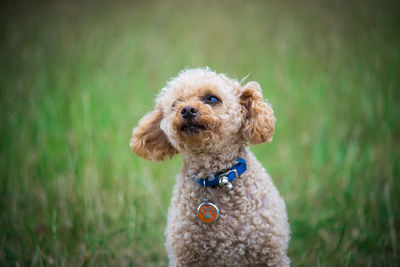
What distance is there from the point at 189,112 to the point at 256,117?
433 millimetres

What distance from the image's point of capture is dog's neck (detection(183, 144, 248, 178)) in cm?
209

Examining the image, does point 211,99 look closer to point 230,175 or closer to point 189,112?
point 189,112

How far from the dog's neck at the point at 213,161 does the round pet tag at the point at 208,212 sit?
0.21m

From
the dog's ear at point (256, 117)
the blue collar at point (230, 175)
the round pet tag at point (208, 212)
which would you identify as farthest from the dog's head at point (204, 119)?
the round pet tag at point (208, 212)

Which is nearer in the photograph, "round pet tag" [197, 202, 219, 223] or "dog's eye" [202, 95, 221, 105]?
"round pet tag" [197, 202, 219, 223]

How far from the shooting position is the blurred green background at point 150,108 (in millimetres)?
2887

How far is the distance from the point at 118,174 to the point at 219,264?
191cm

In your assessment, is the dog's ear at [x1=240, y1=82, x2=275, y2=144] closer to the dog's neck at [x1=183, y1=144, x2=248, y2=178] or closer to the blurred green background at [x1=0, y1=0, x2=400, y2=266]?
the dog's neck at [x1=183, y1=144, x2=248, y2=178]

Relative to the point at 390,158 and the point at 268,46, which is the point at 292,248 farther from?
the point at 268,46

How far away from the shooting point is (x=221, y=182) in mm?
2012

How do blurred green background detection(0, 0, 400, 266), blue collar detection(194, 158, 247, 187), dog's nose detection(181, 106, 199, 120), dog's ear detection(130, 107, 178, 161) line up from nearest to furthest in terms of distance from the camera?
dog's nose detection(181, 106, 199, 120) → blue collar detection(194, 158, 247, 187) → dog's ear detection(130, 107, 178, 161) → blurred green background detection(0, 0, 400, 266)

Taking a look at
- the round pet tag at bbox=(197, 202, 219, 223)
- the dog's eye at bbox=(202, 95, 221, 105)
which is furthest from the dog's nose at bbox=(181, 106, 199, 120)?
the round pet tag at bbox=(197, 202, 219, 223)

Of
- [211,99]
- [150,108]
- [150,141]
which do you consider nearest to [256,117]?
[211,99]

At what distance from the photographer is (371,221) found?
2.96 m
